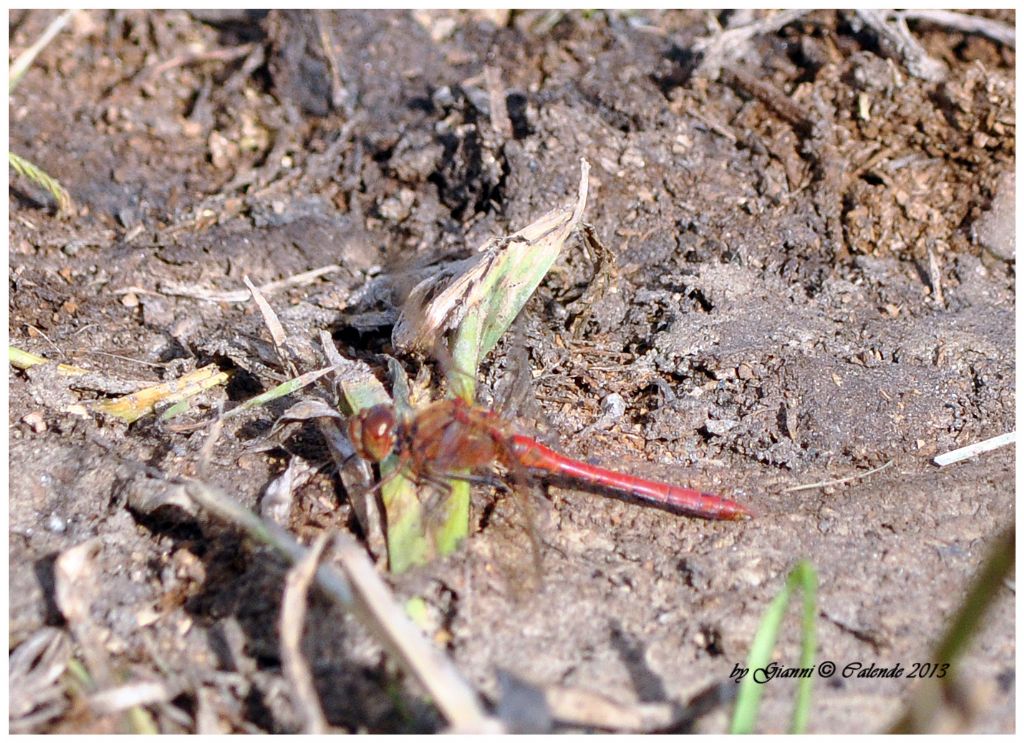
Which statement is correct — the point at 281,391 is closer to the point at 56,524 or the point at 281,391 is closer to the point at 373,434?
the point at 373,434

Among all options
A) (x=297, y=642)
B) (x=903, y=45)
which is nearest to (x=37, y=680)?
(x=297, y=642)

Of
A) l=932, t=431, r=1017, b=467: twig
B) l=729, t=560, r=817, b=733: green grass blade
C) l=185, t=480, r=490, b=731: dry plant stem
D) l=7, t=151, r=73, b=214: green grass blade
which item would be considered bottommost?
l=932, t=431, r=1017, b=467: twig

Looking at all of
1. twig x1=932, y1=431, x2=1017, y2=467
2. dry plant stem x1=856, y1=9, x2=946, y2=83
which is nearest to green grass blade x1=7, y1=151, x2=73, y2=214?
twig x1=932, y1=431, x2=1017, y2=467

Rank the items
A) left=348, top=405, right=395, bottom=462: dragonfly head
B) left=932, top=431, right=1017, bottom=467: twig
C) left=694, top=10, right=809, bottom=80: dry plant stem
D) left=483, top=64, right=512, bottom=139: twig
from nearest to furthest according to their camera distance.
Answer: left=348, top=405, right=395, bottom=462: dragonfly head
left=932, top=431, right=1017, bottom=467: twig
left=483, top=64, right=512, bottom=139: twig
left=694, top=10, right=809, bottom=80: dry plant stem

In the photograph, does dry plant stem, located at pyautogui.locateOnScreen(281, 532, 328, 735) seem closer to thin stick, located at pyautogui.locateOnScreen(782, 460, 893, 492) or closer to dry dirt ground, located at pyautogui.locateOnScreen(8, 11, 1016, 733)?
dry dirt ground, located at pyautogui.locateOnScreen(8, 11, 1016, 733)

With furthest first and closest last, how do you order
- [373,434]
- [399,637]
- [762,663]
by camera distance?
[373,434]
[762,663]
[399,637]

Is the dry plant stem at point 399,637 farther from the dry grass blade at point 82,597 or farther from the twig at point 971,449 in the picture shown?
the twig at point 971,449
